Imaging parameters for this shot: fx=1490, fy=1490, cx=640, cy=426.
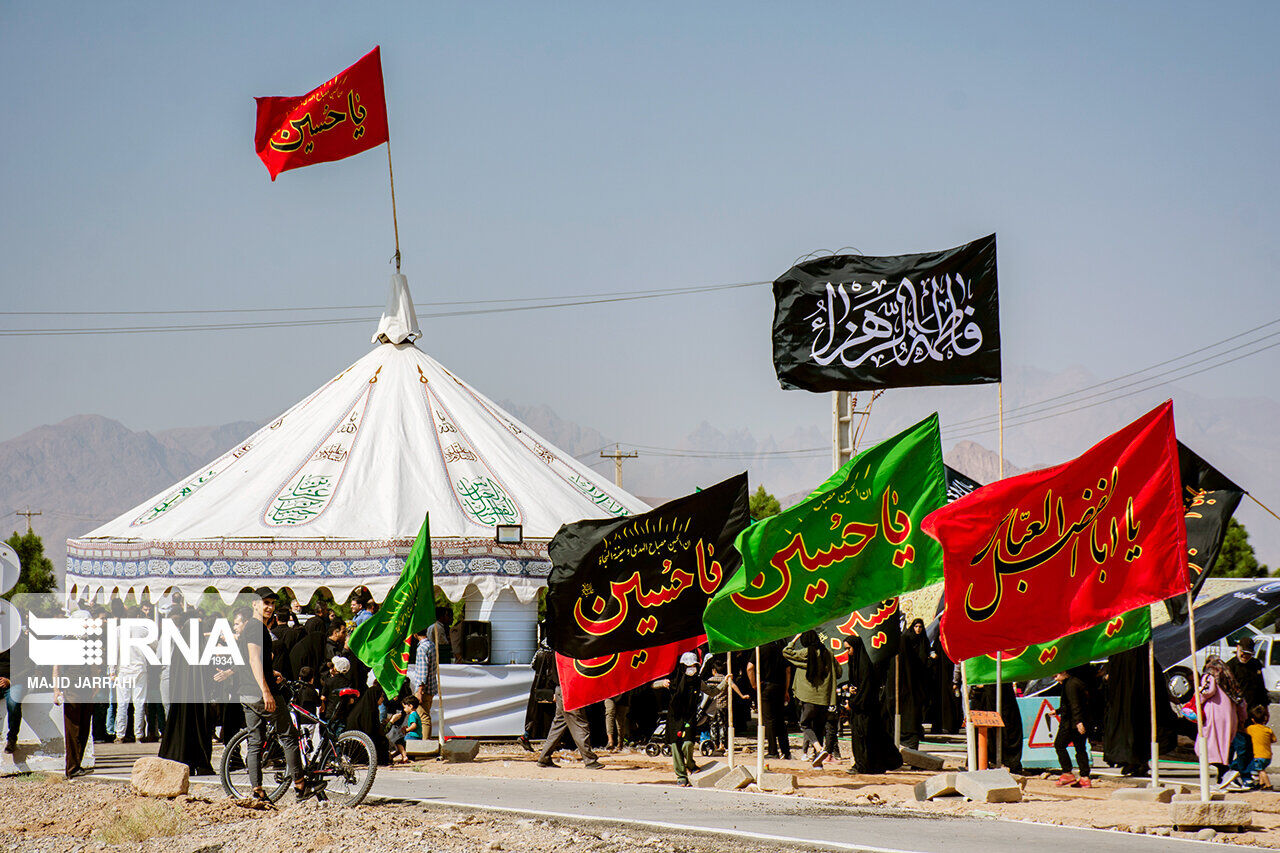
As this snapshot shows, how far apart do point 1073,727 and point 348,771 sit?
228 inches

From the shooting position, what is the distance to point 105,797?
10.6m

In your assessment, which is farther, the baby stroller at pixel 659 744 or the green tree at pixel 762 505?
the green tree at pixel 762 505

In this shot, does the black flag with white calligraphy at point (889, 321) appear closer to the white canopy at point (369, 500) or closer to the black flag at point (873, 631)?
the black flag at point (873, 631)

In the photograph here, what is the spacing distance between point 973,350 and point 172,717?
730cm

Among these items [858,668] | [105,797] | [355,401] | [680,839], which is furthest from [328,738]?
[355,401]

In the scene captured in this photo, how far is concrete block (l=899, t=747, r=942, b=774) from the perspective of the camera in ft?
43.3

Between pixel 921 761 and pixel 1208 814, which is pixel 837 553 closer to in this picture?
pixel 1208 814

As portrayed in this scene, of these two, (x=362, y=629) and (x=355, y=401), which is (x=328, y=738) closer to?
(x=362, y=629)

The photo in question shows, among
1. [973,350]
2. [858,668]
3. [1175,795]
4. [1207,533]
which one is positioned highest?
[973,350]

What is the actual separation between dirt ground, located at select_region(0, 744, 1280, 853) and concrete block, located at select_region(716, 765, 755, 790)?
42 cm

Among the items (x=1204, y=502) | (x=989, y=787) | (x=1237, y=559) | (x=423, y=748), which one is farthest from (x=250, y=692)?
(x=1237, y=559)

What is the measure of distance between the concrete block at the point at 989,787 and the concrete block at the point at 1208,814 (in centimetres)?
155

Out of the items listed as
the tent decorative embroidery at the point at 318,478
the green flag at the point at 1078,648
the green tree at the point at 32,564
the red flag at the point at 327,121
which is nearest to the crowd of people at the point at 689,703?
the green flag at the point at 1078,648

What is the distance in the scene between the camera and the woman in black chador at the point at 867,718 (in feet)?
41.0
